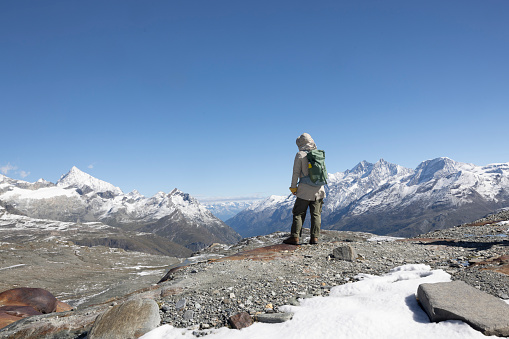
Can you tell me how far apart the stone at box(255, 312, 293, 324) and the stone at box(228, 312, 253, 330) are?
0.72 feet

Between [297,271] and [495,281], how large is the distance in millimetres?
5364

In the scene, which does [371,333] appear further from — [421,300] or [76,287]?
[76,287]

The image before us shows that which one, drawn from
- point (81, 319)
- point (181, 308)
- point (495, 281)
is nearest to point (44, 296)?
point (81, 319)

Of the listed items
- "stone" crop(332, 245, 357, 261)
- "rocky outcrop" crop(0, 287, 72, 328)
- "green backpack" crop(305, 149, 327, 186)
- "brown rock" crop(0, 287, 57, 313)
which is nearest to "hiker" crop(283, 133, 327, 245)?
"green backpack" crop(305, 149, 327, 186)

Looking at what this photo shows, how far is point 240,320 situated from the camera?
596 cm

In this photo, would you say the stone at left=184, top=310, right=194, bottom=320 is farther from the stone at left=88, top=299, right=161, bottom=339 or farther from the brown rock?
the brown rock

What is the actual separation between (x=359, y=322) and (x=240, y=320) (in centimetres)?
244

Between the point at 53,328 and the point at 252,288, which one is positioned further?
the point at 252,288

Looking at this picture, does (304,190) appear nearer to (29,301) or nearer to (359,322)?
(359,322)

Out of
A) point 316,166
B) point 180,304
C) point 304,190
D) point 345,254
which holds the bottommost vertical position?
point 180,304

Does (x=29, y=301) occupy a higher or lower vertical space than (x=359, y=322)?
lower

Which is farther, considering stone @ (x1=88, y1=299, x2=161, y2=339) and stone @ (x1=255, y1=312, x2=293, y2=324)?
stone @ (x1=88, y1=299, x2=161, y2=339)

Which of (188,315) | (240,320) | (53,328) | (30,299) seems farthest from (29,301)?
(240,320)

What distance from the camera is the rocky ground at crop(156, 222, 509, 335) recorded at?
6.67m
